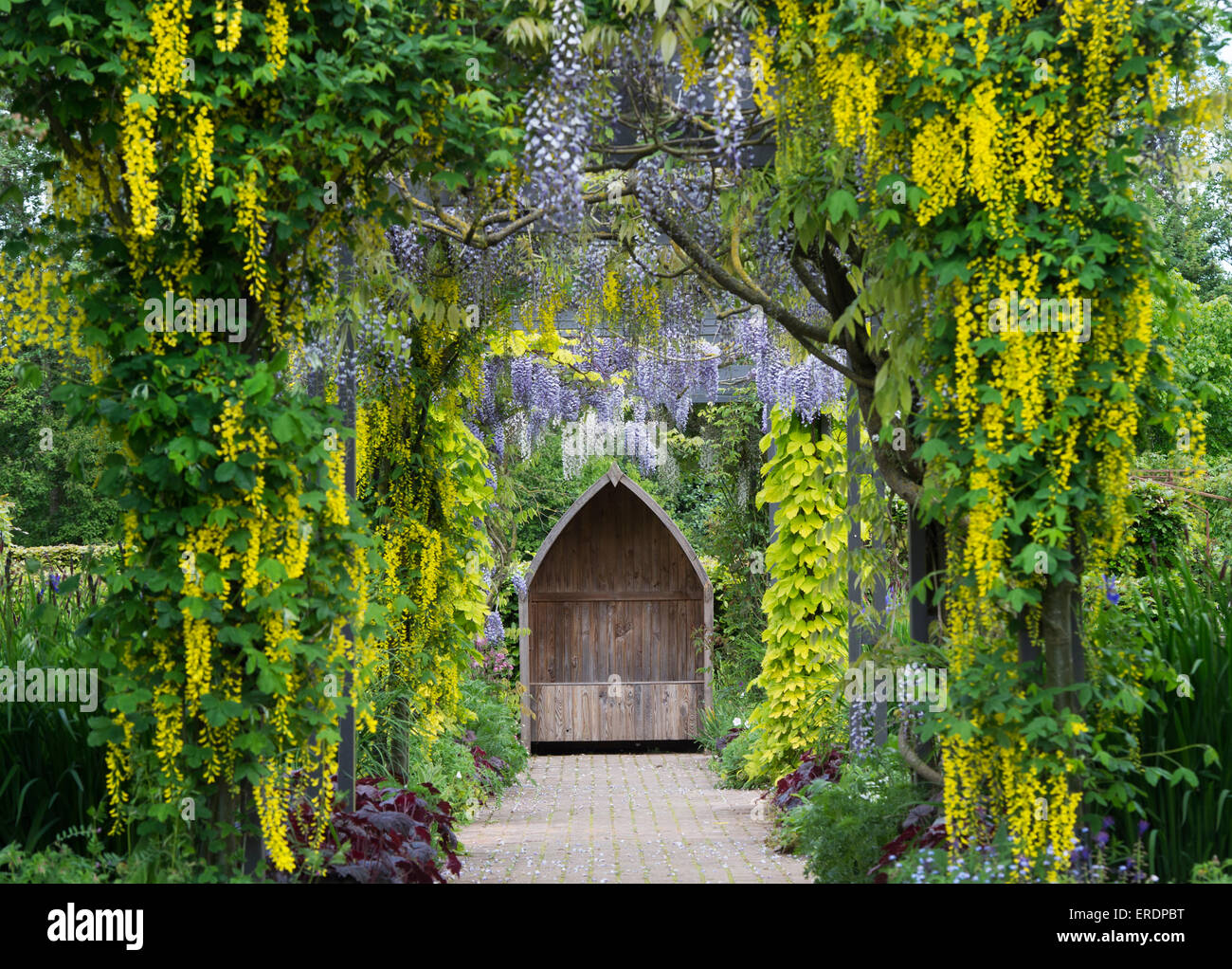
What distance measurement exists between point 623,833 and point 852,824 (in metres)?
2.28

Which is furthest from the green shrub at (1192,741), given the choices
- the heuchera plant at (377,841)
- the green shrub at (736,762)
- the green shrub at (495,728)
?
the green shrub at (495,728)

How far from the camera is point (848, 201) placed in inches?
124

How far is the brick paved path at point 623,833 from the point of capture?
482 centimetres

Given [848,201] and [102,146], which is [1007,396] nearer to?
[848,201]

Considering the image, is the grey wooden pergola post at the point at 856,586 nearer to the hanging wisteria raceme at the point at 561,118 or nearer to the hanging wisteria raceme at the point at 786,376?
the hanging wisteria raceme at the point at 786,376

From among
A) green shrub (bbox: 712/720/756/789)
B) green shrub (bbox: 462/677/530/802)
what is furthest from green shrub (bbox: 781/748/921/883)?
green shrub (bbox: 462/677/530/802)

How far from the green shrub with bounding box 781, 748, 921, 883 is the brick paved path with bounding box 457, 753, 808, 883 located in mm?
632

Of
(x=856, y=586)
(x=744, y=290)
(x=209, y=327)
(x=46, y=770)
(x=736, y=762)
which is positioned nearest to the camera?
(x=209, y=327)

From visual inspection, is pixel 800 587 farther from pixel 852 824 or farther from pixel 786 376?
pixel 852 824

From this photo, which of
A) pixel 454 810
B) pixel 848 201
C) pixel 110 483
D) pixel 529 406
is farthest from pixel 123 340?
pixel 529 406

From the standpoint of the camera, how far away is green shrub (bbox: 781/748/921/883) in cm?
378

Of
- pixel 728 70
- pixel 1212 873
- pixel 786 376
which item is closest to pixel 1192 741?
pixel 1212 873

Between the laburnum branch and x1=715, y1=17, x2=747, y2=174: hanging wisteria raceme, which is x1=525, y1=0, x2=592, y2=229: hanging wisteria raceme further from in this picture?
the laburnum branch

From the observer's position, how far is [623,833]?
580 centimetres
